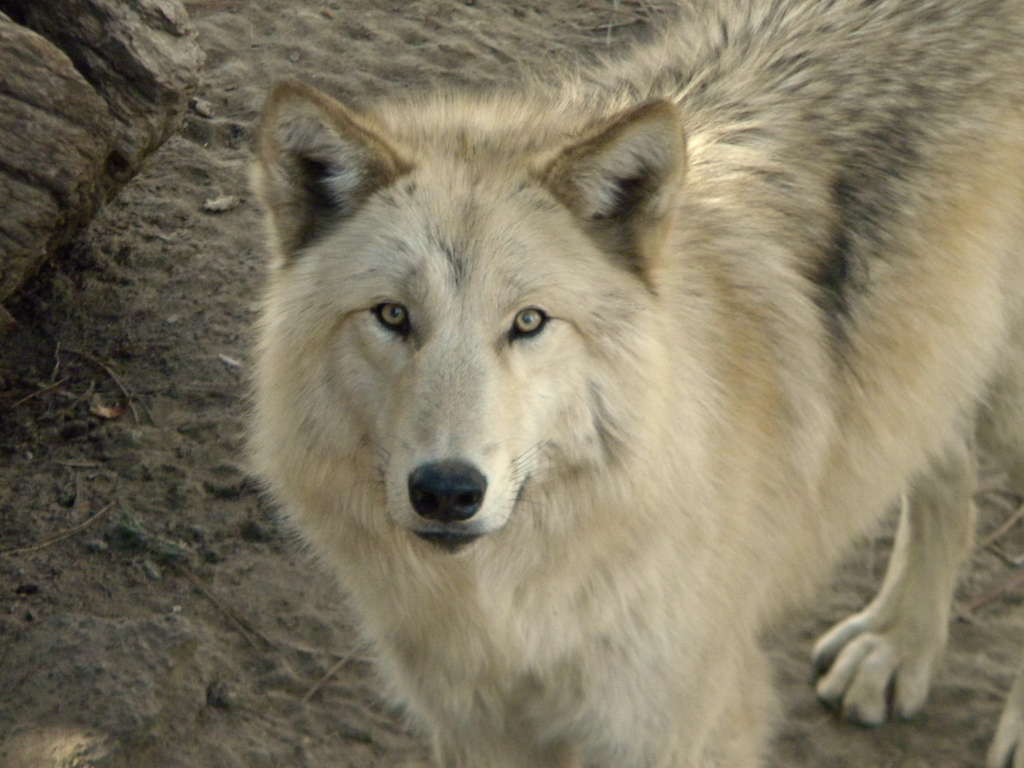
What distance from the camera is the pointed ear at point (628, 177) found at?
296 cm

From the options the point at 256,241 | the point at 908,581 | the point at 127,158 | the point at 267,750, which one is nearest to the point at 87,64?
the point at 127,158

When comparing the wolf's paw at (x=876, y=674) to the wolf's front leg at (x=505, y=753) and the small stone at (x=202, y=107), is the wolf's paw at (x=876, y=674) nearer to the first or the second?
the wolf's front leg at (x=505, y=753)

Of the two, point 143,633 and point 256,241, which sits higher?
point 256,241

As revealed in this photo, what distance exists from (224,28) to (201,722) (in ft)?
13.7

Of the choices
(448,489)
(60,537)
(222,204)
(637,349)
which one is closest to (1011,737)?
(637,349)

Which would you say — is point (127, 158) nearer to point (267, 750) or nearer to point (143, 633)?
point (143, 633)

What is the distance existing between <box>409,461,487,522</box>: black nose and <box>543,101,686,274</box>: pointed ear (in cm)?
72

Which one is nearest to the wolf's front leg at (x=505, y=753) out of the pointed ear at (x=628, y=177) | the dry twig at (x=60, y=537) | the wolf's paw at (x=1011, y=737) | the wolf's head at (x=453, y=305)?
the wolf's head at (x=453, y=305)

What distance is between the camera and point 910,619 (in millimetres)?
4660

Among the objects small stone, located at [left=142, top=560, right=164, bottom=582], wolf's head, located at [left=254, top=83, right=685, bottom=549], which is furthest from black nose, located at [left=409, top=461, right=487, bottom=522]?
small stone, located at [left=142, top=560, right=164, bottom=582]

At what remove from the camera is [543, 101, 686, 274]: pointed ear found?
296 cm

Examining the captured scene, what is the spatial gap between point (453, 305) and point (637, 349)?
0.44 meters

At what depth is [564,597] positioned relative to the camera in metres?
3.24

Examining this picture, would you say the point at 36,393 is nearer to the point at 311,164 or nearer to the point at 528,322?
the point at 311,164
